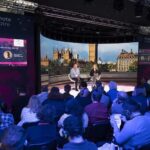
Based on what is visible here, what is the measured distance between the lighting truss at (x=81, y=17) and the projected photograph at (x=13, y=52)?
1445 millimetres

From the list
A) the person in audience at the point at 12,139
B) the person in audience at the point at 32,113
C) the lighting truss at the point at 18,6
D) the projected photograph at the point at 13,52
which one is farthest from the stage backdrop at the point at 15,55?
the person in audience at the point at 12,139

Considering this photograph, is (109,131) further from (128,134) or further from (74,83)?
(74,83)

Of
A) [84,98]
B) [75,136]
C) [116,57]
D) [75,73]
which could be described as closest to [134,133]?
[75,136]

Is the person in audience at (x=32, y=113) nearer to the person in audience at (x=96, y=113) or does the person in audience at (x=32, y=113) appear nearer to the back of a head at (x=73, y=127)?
the person in audience at (x=96, y=113)

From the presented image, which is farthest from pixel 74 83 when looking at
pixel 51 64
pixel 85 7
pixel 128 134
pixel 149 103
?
pixel 128 134

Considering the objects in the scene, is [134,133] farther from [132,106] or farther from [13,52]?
[13,52]

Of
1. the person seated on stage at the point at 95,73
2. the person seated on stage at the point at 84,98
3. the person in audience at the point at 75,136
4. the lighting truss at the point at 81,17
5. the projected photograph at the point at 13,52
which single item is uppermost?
the lighting truss at the point at 81,17

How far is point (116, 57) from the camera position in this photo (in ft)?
59.1

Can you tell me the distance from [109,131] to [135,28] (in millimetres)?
9990

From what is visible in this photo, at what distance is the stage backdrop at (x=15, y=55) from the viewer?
341 inches

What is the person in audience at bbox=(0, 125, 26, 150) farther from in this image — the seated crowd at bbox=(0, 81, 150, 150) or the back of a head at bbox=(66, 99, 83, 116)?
the back of a head at bbox=(66, 99, 83, 116)

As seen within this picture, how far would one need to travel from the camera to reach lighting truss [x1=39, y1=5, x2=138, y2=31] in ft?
34.9

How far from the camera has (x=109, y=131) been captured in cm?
492

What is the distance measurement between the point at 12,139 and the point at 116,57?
1562 cm
